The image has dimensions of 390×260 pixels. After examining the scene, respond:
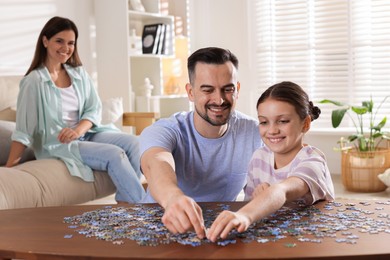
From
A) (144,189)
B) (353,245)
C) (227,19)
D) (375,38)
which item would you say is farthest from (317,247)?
(227,19)

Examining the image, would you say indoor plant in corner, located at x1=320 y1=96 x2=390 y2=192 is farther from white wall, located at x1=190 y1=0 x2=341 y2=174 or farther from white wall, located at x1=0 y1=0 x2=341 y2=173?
white wall, located at x1=190 y1=0 x2=341 y2=174

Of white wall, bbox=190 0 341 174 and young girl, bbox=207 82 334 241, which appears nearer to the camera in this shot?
young girl, bbox=207 82 334 241

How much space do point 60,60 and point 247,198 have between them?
7.28 ft

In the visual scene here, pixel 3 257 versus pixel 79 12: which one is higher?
pixel 79 12

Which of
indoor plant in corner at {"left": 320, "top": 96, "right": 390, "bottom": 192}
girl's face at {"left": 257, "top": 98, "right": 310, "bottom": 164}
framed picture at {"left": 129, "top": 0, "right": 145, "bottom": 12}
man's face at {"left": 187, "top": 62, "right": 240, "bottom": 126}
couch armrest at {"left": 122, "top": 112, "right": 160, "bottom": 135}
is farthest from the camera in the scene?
framed picture at {"left": 129, "top": 0, "right": 145, "bottom": 12}

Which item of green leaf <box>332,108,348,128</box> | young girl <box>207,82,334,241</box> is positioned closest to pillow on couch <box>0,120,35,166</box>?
young girl <box>207,82,334,241</box>

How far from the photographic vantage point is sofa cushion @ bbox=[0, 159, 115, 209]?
3.21 m

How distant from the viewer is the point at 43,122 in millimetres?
3781

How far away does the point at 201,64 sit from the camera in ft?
7.34

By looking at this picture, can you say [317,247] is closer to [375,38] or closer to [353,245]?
[353,245]

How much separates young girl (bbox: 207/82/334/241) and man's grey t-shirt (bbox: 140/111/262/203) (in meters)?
0.24

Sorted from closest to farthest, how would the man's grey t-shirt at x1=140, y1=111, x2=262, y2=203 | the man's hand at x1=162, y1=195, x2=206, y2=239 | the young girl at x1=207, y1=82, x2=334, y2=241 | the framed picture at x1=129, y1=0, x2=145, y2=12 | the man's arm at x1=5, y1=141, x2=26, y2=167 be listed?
1. the man's hand at x1=162, y1=195, x2=206, y2=239
2. the young girl at x1=207, y1=82, x2=334, y2=241
3. the man's grey t-shirt at x1=140, y1=111, x2=262, y2=203
4. the man's arm at x1=5, y1=141, x2=26, y2=167
5. the framed picture at x1=129, y1=0, x2=145, y2=12

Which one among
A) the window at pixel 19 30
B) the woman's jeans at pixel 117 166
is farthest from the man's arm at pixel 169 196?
the window at pixel 19 30

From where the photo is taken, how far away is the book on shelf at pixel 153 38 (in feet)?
19.3
